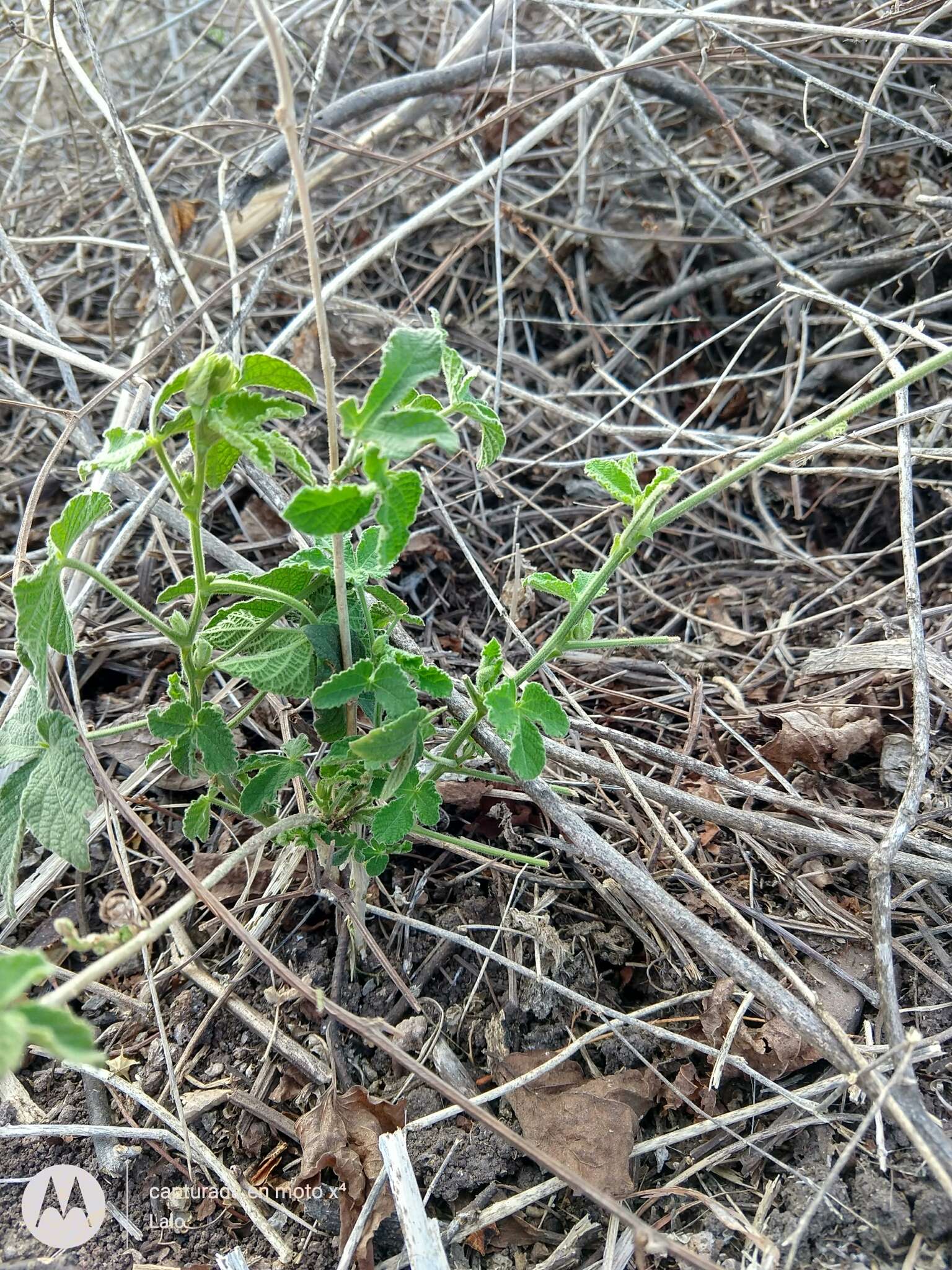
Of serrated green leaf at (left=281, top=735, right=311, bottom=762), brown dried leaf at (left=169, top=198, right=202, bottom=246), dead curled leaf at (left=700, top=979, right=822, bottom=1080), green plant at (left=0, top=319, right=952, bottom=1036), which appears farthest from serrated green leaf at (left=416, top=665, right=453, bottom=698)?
brown dried leaf at (left=169, top=198, right=202, bottom=246)

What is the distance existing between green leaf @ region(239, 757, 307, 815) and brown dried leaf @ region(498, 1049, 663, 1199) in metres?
0.61

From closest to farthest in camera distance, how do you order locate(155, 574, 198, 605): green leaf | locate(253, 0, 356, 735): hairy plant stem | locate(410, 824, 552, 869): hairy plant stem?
locate(253, 0, 356, 735): hairy plant stem, locate(155, 574, 198, 605): green leaf, locate(410, 824, 552, 869): hairy plant stem

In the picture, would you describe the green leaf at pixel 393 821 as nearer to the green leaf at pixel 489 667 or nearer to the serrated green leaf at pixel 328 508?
the green leaf at pixel 489 667

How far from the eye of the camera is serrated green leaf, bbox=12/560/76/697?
111 cm

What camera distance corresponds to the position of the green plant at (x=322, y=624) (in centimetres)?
104

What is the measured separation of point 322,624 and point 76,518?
361mm

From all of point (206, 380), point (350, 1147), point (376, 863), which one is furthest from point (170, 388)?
point (350, 1147)

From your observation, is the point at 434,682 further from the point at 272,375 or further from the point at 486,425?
the point at 272,375

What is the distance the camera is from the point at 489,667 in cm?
127

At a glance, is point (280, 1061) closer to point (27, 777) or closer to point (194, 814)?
point (194, 814)

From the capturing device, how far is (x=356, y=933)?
1590mm

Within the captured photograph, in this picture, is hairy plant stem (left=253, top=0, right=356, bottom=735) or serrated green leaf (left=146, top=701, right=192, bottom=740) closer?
hairy plant stem (left=253, top=0, right=356, bottom=735)

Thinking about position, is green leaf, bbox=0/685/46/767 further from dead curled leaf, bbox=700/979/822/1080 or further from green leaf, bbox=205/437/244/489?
dead curled leaf, bbox=700/979/822/1080

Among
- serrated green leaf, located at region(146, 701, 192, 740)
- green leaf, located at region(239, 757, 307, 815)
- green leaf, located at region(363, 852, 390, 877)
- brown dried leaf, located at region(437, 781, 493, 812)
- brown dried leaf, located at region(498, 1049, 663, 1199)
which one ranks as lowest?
brown dried leaf, located at region(498, 1049, 663, 1199)
